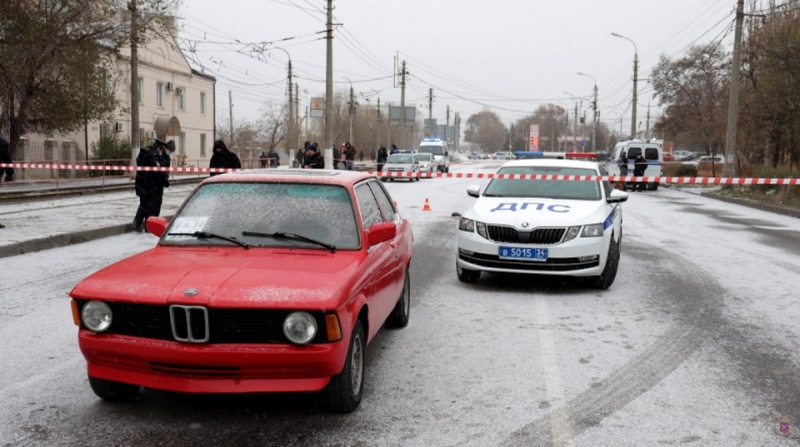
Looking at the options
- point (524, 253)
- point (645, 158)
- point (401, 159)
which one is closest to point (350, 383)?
point (524, 253)

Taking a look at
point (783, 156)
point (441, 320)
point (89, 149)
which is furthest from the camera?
point (89, 149)

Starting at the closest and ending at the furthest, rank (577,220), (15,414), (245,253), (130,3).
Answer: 1. (15,414)
2. (245,253)
3. (577,220)
4. (130,3)

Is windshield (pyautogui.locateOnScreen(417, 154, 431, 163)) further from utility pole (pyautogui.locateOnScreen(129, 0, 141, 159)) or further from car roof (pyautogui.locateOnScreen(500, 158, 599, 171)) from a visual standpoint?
car roof (pyautogui.locateOnScreen(500, 158, 599, 171))

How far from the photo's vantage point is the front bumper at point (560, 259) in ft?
25.7

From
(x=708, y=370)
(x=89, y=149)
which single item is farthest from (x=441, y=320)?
(x=89, y=149)

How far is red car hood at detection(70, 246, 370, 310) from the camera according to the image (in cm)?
384

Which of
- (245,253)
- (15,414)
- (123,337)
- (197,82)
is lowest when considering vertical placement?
(15,414)

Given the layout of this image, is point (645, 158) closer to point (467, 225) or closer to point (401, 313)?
point (467, 225)

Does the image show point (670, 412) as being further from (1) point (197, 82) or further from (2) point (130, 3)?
(1) point (197, 82)

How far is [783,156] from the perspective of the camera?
32625 millimetres

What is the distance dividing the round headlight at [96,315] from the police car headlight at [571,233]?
5.21m

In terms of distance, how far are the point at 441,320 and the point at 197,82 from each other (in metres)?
48.6

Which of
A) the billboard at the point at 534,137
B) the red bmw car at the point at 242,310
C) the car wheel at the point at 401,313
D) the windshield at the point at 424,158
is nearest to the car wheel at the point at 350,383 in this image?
the red bmw car at the point at 242,310

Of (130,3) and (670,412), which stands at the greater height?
(130,3)
